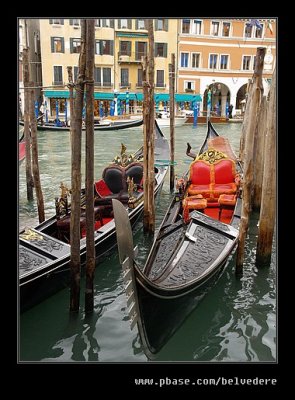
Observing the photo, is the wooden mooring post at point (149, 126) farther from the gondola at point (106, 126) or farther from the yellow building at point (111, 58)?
the yellow building at point (111, 58)

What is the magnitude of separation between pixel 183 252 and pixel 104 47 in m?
12.1

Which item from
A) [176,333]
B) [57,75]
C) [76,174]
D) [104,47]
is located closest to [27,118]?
[76,174]

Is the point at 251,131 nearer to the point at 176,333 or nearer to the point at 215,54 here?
the point at 176,333

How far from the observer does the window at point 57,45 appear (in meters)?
12.9

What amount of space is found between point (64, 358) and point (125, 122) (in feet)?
34.6

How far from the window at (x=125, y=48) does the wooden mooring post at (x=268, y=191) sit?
39.2 ft

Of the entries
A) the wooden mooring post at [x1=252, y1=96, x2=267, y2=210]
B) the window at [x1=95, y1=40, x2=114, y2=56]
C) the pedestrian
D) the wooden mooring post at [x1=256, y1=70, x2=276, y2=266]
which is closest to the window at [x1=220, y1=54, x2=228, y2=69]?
the pedestrian

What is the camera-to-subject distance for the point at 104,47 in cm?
1376

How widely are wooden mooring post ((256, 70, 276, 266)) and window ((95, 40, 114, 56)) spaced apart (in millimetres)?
11689

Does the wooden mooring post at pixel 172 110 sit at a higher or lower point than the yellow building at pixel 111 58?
lower

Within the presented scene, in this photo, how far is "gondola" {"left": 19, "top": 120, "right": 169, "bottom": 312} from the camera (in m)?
2.69

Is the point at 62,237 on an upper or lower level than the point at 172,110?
lower

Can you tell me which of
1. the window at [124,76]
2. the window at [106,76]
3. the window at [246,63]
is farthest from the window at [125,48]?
the window at [246,63]

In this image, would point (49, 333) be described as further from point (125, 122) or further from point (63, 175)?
point (125, 122)
